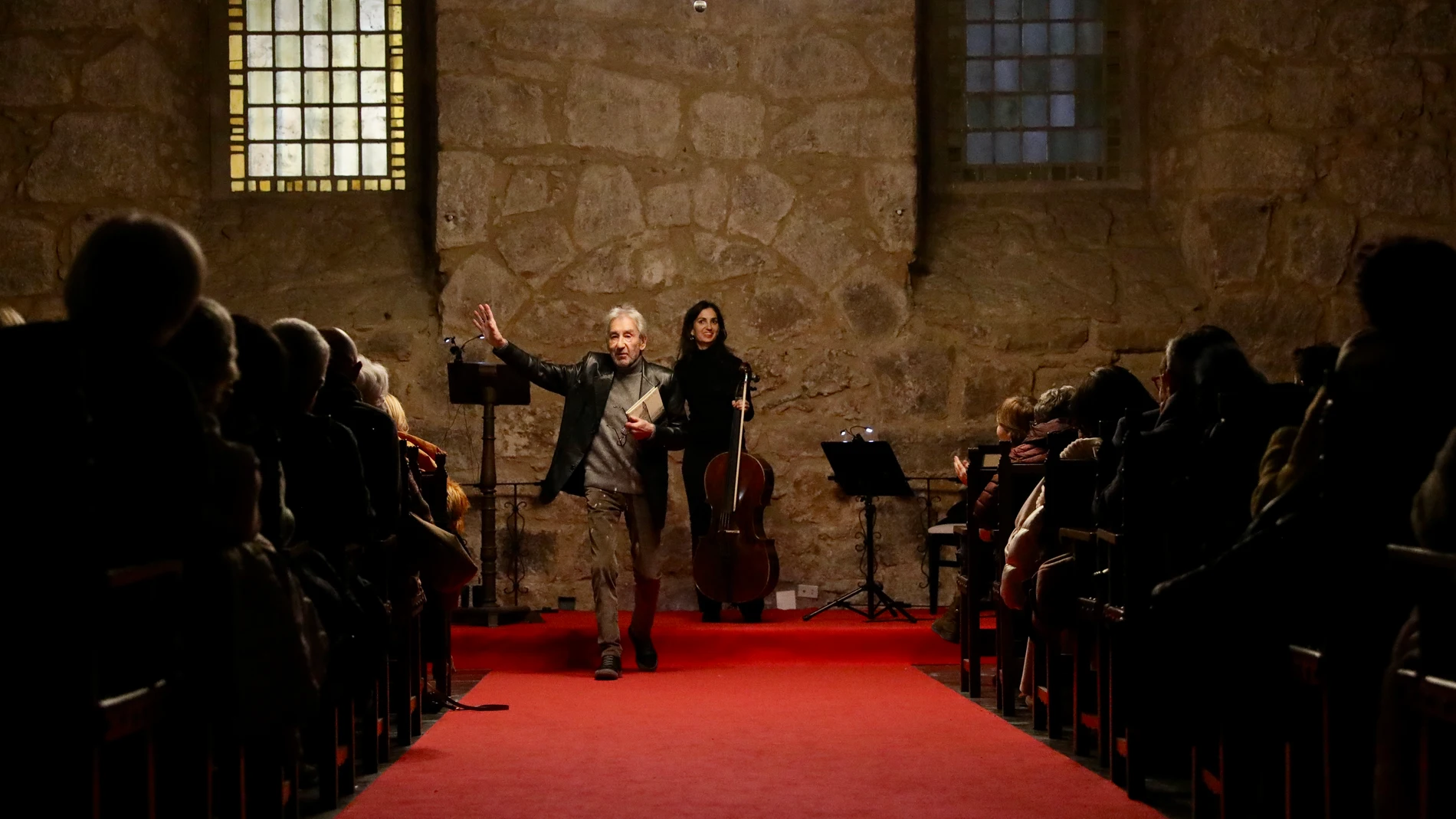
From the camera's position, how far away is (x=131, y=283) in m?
2.47

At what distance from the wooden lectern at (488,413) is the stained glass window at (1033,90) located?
3.09 meters

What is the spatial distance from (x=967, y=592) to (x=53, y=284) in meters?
5.19

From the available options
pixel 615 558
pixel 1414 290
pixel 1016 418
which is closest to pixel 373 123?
pixel 615 558

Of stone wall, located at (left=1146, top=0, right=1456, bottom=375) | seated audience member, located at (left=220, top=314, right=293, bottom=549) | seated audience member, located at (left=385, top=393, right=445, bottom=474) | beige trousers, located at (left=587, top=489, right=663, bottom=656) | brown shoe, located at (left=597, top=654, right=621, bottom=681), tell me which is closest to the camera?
seated audience member, located at (left=220, top=314, right=293, bottom=549)

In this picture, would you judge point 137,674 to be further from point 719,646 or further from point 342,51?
point 342,51

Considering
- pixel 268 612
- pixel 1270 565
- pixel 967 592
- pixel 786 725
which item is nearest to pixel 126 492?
pixel 268 612

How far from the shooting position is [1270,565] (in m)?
2.91

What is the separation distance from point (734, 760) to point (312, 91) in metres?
5.55

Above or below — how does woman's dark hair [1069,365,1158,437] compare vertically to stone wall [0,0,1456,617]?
below

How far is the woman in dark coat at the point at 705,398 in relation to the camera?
7773 millimetres

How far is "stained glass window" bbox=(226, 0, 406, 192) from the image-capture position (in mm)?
8789

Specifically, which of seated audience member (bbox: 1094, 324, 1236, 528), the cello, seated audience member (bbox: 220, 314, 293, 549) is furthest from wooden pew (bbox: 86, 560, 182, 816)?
the cello

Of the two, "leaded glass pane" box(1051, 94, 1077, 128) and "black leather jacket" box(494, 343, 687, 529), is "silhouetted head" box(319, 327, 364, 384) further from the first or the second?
"leaded glass pane" box(1051, 94, 1077, 128)

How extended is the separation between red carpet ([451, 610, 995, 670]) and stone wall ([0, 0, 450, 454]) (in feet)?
5.54
